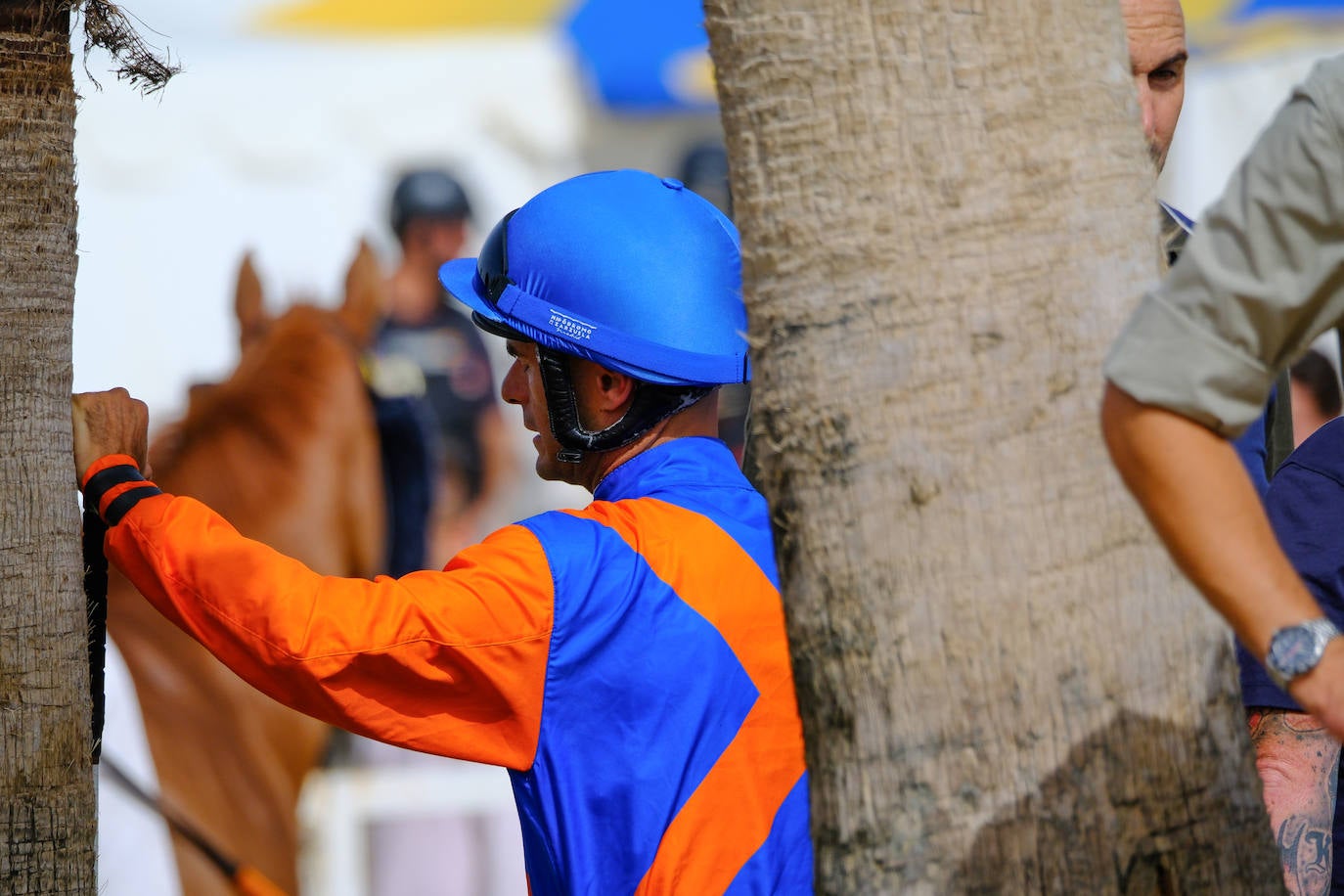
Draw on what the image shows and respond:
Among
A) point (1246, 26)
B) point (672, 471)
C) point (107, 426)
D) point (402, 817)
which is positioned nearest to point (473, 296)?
point (672, 471)

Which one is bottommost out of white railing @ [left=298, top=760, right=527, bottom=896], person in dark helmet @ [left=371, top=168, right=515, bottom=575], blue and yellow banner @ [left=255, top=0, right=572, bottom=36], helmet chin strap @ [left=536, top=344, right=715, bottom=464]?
white railing @ [left=298, top=760, right=527, bottom=896]

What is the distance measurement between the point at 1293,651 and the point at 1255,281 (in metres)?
0.33

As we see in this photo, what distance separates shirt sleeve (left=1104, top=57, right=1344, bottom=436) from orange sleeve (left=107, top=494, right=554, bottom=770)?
3.12 feet

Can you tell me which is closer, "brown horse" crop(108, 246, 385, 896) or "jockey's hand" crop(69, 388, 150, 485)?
"jockey's hand" crop(69, 388, 150, 485)

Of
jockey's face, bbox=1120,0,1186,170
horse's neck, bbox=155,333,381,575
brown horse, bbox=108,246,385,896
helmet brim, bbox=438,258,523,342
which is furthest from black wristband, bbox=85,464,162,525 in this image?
horse's neck, bbox=155,333,381,575

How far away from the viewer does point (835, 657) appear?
1.55 metres

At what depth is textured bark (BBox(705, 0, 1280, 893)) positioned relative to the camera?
4.87ft

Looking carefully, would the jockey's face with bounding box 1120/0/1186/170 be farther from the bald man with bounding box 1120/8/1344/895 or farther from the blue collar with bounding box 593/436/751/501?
the blue collar with bounding box 593/436/751/501

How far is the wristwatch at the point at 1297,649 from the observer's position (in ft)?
4.19

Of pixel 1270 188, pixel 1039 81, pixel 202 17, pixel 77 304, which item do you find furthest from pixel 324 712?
pixel 202 17

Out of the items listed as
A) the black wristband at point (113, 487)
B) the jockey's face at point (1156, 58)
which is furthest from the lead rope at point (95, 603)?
the jockey's face at point (1156, 58)

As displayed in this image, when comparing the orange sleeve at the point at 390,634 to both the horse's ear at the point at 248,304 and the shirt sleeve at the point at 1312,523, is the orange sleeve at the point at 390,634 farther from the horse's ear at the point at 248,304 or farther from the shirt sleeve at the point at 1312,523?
the horse's ear at the point at 248,304

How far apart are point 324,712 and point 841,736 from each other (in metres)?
0.80

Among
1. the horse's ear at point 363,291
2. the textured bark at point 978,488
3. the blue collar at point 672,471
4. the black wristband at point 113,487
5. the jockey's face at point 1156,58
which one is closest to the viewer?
the textured bark at point 978,488
